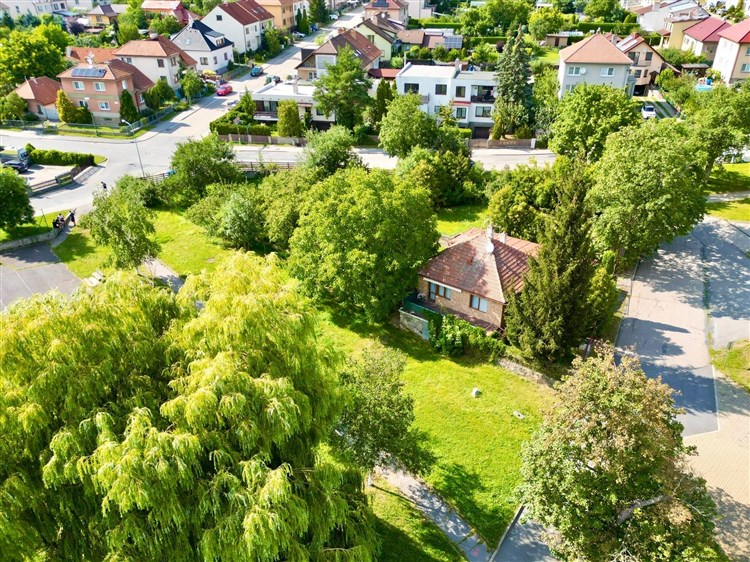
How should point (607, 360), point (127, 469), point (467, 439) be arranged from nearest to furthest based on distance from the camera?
point (127, 469)
point (607, 360)
point (467, 439)

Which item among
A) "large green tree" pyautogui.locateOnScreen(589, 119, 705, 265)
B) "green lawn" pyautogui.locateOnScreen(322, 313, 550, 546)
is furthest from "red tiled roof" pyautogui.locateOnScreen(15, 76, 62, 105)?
"large green tree" pyautogui.locateOnScreen(589, 119, 705, 265)

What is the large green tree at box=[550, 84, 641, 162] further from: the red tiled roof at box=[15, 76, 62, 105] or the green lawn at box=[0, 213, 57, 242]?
the red tiled roof at box=[15, 76, 62, 105]

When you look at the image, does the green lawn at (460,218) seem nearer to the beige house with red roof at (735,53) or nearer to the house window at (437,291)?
the house window at (437,291)

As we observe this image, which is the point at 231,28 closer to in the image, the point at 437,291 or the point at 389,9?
the point at 389,9

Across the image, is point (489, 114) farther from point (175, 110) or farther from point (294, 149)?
point (175, 110)

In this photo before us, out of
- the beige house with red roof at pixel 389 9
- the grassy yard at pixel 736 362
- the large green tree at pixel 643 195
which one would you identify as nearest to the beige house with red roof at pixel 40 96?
the beige house with red roof at pixel 389 9

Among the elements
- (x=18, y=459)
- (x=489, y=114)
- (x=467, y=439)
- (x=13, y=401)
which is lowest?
(x=467, y=439)

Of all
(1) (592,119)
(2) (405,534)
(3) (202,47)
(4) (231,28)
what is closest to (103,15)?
(4) (231,28)

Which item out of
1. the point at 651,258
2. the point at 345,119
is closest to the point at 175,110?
the point at 345,119
